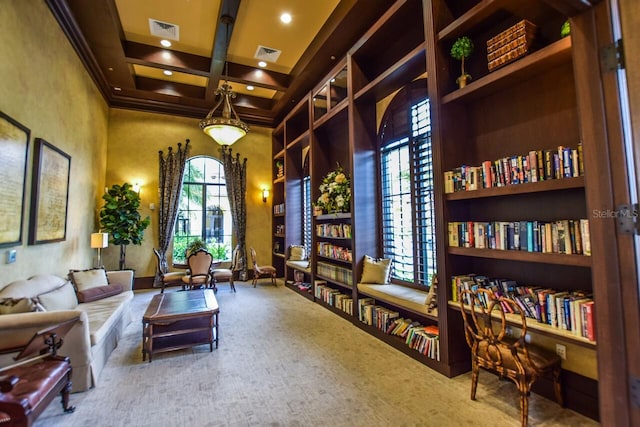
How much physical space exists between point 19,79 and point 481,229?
490 centimetres

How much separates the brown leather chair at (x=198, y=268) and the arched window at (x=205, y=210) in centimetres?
187

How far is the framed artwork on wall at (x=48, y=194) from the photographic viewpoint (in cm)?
350

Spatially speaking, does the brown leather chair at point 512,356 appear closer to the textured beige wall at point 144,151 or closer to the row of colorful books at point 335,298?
the row of colorful books at point 335,298

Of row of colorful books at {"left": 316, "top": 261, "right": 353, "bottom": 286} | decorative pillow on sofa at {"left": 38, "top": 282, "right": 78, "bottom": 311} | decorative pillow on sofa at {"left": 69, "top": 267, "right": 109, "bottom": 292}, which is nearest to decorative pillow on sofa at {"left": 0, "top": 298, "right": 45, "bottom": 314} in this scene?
decorative pillow on sofa at {"left": 38, "top": 282, "right": 78, "bottom": 311}

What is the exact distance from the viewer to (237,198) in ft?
26.9

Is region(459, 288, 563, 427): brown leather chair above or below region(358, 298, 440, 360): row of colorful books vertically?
above

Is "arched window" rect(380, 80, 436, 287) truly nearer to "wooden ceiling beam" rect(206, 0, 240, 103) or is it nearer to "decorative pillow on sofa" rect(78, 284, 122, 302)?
"wooden ceiling beam" rect(206, 0, 240, 103)

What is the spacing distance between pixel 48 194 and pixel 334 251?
4.14m

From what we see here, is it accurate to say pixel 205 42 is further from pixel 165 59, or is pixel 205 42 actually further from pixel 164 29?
pixel 165 59

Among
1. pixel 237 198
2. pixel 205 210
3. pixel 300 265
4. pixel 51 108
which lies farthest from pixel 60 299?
pixel 237 198

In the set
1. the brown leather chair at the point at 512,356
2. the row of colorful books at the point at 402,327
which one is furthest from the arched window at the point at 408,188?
the brown leather chair at the point at 512,356

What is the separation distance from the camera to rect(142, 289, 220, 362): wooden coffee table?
3.32m

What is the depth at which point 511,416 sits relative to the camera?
228 cm

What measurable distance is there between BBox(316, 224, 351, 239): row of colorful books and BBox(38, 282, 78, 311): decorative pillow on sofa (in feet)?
12.1
